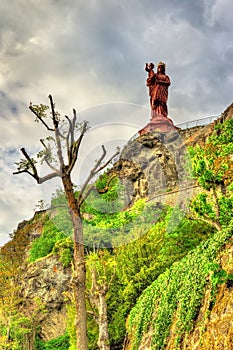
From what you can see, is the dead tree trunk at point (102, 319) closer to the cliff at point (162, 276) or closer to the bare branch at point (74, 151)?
the cliff at point (162, 276)

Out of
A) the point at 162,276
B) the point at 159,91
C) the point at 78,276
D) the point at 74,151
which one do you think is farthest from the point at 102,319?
the point at 159,91

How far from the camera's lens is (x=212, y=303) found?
7238 millimetres

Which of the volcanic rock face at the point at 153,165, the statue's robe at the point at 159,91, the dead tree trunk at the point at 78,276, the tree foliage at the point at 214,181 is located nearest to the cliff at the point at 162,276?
the volcanic rock face at the point at 153,165

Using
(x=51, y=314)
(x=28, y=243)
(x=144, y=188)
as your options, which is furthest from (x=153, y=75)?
(x=51, y=314)

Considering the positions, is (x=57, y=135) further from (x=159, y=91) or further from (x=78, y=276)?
(x=159, y=91)

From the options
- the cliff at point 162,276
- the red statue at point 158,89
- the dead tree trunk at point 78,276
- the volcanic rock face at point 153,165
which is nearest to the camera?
the cliff at point 162,276

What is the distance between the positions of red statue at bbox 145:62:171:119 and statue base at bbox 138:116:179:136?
667mm

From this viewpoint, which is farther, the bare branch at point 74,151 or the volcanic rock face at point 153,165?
the volcanic rock face at point 153,165

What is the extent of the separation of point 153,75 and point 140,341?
32.0m

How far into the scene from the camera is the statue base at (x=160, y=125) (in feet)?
127

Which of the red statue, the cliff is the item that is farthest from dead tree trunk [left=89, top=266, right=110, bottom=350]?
the red statue

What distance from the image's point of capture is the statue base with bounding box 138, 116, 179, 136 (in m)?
38.6

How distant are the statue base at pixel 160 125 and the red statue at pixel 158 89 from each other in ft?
2.19

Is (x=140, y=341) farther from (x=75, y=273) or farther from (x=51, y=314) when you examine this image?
(x=51, y=314)
